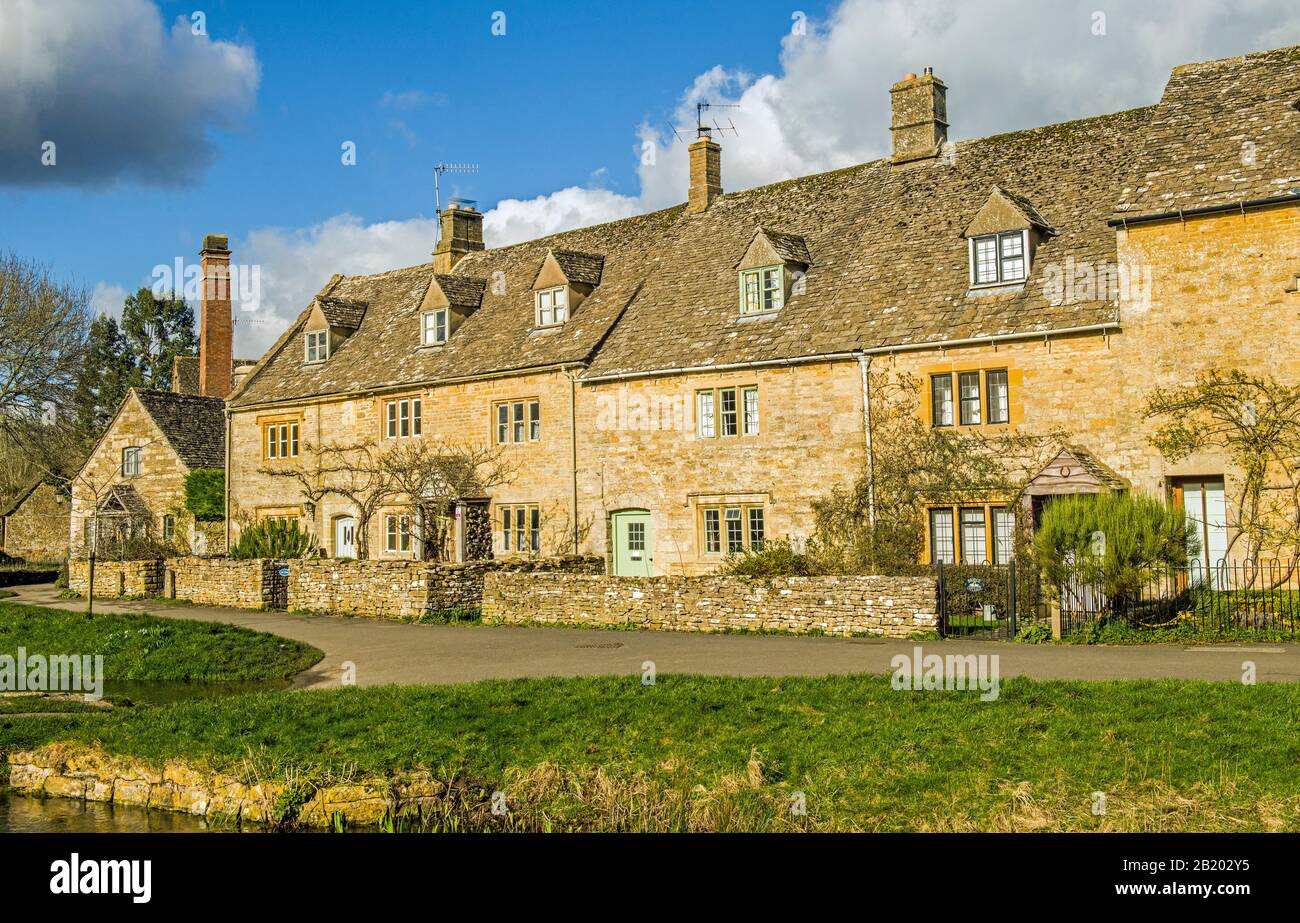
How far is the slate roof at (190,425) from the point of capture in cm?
4566

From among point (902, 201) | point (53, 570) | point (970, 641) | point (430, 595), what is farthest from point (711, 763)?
point (53, 570)

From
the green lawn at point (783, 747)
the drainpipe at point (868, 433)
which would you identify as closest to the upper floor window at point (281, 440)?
the drainpipe at point (868, 433)

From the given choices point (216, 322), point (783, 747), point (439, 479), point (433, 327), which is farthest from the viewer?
point (216, 322)

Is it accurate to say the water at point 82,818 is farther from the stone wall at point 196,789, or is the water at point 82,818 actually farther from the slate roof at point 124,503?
the slate roof at point 124,503

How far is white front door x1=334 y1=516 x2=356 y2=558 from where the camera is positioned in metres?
38.9

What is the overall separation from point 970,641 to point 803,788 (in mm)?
9405

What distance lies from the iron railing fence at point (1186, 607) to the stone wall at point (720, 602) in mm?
2371

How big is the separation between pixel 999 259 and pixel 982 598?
8.01 metres

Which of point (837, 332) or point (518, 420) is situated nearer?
point (837, 332)

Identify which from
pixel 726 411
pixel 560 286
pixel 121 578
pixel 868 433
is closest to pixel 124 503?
pixel 121 578

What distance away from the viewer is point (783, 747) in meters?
12.6

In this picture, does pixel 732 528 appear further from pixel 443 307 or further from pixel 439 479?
pixel 443 307
